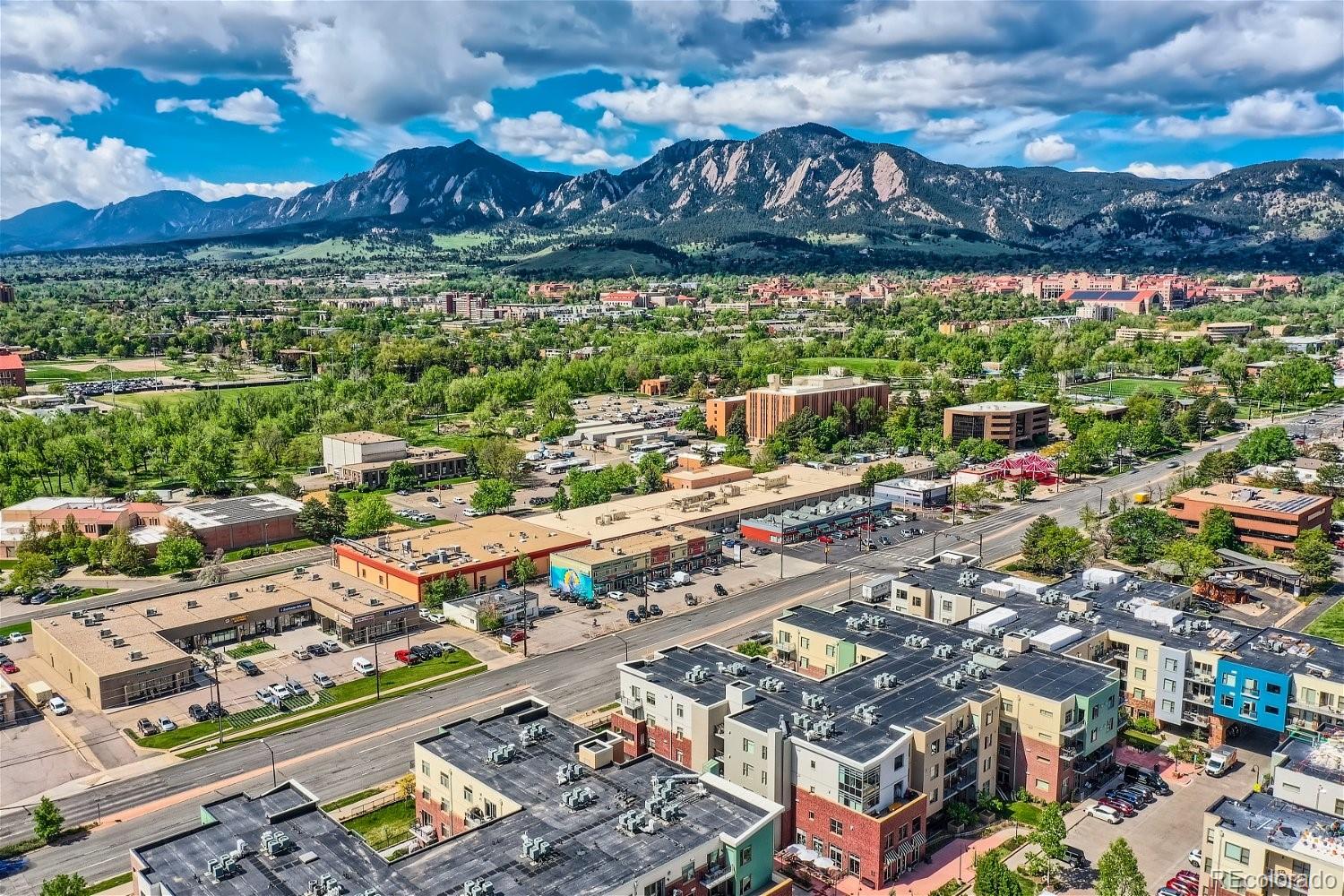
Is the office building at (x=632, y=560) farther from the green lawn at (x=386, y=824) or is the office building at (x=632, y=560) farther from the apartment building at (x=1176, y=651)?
the green lawn at (x=386, y=824)

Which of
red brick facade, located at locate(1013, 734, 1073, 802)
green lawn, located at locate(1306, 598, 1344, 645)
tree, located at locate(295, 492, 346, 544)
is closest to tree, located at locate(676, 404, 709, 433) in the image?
tree, located at locate(295, 492, 346, 544)

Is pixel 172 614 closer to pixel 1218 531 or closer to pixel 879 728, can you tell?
pixel 879 728

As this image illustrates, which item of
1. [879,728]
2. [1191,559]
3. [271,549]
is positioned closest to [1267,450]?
[1191,559]

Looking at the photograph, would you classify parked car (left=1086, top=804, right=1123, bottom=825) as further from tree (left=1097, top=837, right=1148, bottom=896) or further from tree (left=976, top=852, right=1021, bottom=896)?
tree (left=976, top=852, right=1021, bottom=896)

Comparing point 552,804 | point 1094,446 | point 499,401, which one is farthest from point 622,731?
point 499,401

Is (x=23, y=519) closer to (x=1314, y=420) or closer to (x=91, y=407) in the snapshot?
(x=91, y=407)
